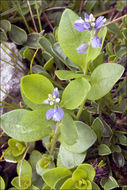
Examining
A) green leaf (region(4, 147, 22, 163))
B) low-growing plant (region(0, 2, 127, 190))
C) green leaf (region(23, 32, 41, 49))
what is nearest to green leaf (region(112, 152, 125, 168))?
low-growing plant (region(0, 2, 127, 190))

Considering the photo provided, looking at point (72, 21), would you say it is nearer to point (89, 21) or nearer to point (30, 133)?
point (89, 21)

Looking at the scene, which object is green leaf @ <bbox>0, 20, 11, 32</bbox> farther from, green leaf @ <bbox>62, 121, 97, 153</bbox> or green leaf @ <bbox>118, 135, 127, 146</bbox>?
green leaf @ <bbox>118, 135, 127, 146</bbox>

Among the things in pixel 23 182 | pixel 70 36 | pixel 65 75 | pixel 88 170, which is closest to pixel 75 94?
pixel 65 75

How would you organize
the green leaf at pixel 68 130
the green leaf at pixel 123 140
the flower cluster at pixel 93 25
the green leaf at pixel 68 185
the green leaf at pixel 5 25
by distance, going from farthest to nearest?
the green leaf at pixel 5 25, the green leaf at pixel 123 140, the green leaf at pixel 68 185, the green leaf at pixel 68 130, the flower cluster at pixel 93 25

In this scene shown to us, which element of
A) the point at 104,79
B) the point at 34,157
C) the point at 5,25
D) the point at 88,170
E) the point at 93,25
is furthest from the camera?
the point at 5,25

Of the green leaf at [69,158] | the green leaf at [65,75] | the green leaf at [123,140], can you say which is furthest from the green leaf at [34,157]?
the green leaf at [65,75]

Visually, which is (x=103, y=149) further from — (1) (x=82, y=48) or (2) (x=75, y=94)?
(1) (x=82, y=48)

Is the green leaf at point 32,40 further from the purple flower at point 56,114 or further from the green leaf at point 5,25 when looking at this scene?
the purple flower at point 56,114

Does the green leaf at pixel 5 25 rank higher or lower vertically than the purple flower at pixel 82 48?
lower
